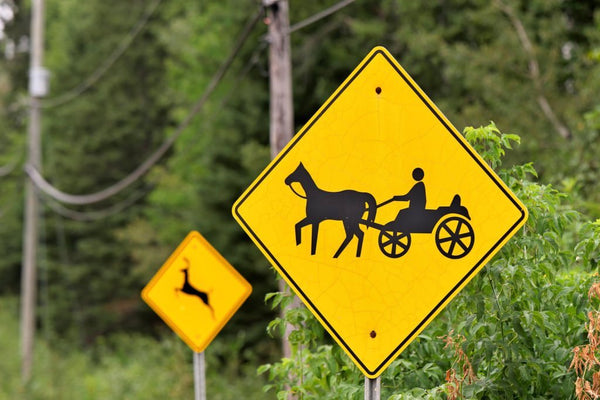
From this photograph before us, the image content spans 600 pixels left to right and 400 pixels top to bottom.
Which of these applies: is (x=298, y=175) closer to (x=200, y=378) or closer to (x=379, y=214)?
(x=379, y=214)

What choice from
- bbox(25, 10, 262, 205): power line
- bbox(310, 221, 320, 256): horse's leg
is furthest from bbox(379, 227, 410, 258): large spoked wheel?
bbox(25, 10, 262, 205): power line

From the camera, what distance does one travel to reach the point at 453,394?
3.85 m

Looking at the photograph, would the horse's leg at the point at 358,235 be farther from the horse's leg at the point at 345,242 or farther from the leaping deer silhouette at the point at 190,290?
the leaping deer silhouette at the point at 190,290

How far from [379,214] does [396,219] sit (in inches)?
3.0

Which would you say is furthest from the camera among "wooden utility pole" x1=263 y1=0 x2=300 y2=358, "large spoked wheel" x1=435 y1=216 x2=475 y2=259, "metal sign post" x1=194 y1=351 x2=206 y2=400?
"wooden utility pole" x1=263 y1=0 x2=300 y2=358

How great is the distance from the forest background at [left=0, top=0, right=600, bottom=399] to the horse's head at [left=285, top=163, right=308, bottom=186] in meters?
1.04

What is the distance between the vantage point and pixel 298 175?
11.7 feet

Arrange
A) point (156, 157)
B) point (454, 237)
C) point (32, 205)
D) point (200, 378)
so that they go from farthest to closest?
point (32, 205), point (156, 157), point (200, 378), point (454, 237)

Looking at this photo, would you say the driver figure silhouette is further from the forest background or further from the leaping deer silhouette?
the leaping deer silhouette

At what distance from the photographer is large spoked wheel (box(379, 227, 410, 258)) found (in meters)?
3.41

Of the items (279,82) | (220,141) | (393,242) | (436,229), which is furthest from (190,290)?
(220,141)

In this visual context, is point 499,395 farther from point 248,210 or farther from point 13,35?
point 13,35

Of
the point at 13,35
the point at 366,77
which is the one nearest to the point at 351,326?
the point at 366,77

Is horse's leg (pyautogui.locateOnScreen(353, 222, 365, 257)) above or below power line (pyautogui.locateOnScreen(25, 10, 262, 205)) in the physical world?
below
